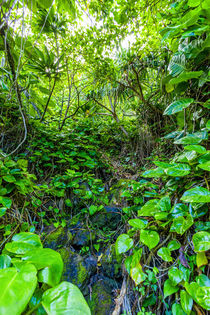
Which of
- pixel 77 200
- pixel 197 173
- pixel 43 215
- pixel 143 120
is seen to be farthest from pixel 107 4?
pixel 43 215

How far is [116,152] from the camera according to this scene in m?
2.56

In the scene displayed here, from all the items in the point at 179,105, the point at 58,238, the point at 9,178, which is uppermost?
the point at 179,105

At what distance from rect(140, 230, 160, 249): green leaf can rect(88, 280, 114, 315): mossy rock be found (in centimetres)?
60

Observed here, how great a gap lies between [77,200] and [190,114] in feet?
4.35

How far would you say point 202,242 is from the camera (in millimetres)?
521

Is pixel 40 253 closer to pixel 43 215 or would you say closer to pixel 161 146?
pixel 43 215

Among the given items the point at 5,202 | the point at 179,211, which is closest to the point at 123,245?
the point at 179,211

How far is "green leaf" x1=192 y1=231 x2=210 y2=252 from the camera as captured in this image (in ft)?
1.66

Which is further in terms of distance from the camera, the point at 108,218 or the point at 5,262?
the point at 108,218

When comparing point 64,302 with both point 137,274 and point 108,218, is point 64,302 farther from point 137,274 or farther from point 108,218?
point 108,218

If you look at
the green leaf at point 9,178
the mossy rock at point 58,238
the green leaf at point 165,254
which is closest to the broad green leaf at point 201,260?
the green leaf at point 165,254

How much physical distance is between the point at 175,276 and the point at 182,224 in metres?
0.20

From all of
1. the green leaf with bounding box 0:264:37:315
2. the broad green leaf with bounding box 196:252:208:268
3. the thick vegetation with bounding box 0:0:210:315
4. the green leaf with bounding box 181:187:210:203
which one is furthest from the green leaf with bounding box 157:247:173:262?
the green leaf with bounding box 0:264:37:315

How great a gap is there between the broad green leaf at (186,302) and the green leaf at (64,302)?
371 mm
